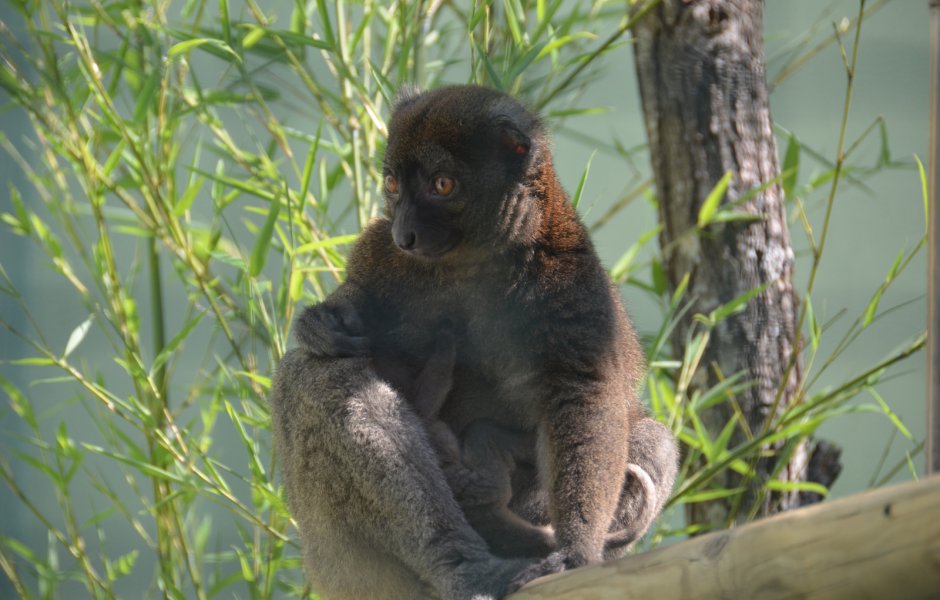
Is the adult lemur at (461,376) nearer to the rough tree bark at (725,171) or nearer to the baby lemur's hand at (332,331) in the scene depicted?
the baby lemur's hand at (332,331)

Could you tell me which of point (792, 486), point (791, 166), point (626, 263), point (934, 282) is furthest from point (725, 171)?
point (934, 282)

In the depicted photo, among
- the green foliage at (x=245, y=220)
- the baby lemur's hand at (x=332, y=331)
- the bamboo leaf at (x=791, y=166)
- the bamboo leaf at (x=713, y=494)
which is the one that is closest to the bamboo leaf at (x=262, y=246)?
the green foliage at (x=245, y=220)

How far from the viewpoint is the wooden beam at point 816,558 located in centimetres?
151

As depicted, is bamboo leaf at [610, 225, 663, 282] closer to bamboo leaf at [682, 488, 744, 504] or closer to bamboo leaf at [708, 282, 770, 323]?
bamboo leaf at [708, 282, 770, 323]

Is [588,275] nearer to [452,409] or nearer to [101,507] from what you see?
[452,409]

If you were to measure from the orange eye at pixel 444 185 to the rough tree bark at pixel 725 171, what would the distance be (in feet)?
5.58

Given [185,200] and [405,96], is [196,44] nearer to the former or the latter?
[185,200]

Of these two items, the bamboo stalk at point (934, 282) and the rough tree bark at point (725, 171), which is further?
the rough tree bark at point (725, 171)

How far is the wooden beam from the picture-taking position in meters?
1.51

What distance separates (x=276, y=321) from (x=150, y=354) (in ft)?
9.16

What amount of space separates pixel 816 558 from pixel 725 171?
2.68 metres

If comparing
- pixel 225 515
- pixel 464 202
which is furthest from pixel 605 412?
pixel 225 515

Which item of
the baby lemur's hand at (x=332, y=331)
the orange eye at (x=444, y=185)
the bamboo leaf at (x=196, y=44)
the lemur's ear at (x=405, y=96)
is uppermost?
the bamboo leaf at (x=196, y=44)

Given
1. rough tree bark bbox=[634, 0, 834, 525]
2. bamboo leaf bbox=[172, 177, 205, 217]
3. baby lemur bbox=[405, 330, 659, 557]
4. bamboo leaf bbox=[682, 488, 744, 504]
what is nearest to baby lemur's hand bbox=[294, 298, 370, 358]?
baby lemur bbox=[405, 330, 659, 557]
